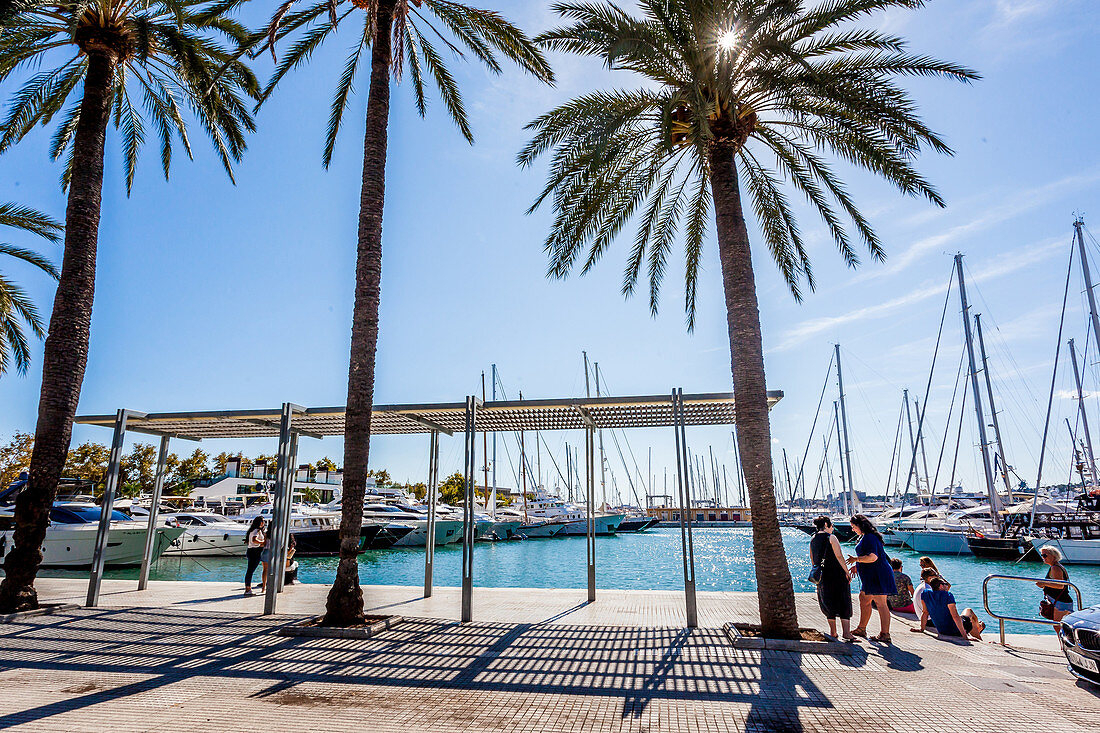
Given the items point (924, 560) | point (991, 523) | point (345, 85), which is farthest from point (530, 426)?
point (991, 523)

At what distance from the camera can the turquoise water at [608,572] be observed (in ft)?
71.7

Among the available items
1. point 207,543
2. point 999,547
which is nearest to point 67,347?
point 207,543

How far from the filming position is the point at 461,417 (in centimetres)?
1169

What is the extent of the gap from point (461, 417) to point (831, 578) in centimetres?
707

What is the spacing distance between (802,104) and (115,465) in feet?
48.6

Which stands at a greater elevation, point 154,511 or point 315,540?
point 154,511

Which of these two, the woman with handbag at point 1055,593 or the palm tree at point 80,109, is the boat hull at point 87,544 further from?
the woman with handbag at point 1055,593

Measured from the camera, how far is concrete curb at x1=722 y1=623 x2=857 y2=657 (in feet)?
23.6

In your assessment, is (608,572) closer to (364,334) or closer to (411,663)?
(364,334)

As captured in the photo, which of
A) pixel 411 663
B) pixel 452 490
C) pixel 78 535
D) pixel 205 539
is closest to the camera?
pixel 411 663

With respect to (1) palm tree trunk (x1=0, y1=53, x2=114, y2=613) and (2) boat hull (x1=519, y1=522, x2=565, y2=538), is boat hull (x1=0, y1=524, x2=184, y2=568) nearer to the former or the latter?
(1) palm tree trunk (x1=0, y1=53, x2=114, y2=613)

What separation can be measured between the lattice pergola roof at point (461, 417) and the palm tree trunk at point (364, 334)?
1708 mm

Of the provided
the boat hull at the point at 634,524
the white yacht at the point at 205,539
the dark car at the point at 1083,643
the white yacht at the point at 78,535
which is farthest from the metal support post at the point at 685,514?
the boat hull at the point at 634,524

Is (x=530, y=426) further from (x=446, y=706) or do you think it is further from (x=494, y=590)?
(x=446, y=706)
